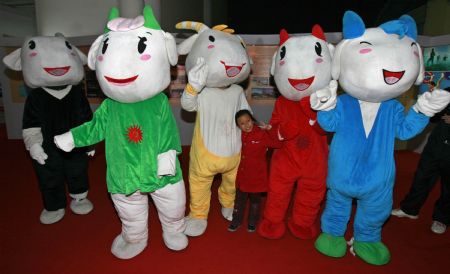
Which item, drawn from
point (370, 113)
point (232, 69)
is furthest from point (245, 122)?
point (370, 113)

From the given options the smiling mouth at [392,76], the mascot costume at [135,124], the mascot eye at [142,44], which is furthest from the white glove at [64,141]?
the smiling mouth at [392,76]

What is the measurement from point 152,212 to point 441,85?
391cm

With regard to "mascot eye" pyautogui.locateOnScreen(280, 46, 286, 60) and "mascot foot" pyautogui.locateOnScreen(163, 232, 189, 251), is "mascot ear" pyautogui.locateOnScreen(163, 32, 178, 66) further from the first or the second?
"mascot foot" pyautogui.locateOnScreen(163, 232, 189, 251)

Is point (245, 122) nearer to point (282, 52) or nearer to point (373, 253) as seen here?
point (282, 52)

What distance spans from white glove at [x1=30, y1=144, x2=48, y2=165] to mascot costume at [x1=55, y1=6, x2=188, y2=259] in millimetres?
451

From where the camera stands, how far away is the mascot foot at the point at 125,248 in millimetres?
2301

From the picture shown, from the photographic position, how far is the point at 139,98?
81.0 inches

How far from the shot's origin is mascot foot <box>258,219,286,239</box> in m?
2.57

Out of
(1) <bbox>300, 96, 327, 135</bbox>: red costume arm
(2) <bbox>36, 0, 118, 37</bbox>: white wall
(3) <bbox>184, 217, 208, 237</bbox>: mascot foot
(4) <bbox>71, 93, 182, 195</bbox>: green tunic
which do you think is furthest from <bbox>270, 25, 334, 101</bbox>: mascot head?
(2) <bbox>36, 0, 118, 37</bbox>: white wall

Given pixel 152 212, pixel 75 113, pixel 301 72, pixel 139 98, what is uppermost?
pixel 301 72

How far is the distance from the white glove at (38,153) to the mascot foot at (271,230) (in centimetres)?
184

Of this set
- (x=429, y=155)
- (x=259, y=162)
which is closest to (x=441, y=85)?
(x=429, y=155)

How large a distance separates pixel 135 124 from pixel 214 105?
2.16ft

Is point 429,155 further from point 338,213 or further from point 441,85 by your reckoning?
point 441,85
